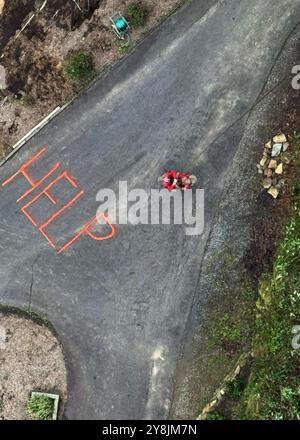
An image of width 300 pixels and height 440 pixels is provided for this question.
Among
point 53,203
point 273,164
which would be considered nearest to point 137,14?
point 273,164

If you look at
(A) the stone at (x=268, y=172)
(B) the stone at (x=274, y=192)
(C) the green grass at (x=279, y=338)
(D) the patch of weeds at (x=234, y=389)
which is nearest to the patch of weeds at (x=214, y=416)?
(C) the green grass at (x=279, y=338)

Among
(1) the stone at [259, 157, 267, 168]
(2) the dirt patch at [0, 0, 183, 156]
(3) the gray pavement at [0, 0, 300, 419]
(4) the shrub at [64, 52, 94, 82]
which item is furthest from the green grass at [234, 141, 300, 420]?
(4) the shrub at [64, 52, 94, 82]

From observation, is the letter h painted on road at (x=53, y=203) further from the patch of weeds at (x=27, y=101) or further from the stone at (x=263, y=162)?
the stone at (x=263, y=162)

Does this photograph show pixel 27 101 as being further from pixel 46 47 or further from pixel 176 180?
pixel 176 180

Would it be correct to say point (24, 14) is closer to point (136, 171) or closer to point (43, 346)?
point (136, 171)

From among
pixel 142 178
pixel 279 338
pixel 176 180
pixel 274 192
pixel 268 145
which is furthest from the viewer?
pixel 142 178

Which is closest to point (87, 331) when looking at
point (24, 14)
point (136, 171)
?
point (136, 171)
